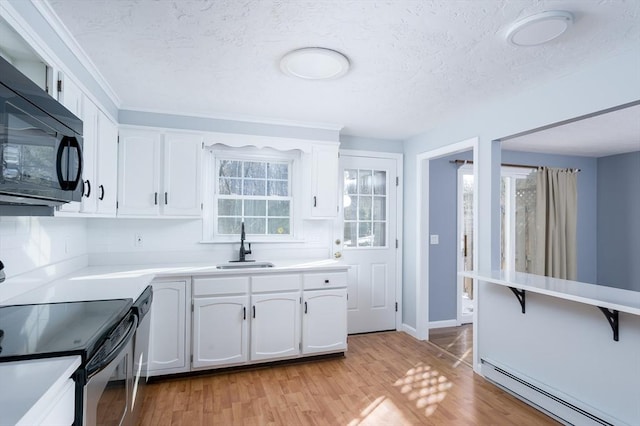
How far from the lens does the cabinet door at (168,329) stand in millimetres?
2633

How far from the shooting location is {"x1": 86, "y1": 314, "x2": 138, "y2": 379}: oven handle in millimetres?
1105

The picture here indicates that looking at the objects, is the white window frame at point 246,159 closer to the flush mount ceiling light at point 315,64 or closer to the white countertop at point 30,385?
the flush mount ceiling light at point 315,64

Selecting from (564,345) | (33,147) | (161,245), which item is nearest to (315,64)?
(33,147)

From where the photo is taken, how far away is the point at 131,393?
1.76 m

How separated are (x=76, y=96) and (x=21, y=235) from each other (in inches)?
33.5

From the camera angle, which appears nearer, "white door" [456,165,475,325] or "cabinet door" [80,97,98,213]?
"cabinet door" [80,97,98,213]

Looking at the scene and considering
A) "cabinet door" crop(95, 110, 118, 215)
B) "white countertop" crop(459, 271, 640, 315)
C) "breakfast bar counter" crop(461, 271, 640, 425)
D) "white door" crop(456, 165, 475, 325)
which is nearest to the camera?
"white countertop" crop(459, 271, 640, 315)

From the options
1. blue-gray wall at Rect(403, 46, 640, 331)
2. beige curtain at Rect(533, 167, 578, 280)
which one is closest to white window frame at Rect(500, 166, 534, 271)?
beige curtain at Rect(533, 167, 578, 280)

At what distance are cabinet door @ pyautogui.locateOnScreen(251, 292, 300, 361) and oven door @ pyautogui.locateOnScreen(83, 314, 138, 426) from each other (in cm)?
121

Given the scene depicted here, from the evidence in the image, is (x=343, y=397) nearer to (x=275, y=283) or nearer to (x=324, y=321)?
(x=324, y=321)

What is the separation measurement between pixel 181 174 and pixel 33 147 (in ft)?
6.01

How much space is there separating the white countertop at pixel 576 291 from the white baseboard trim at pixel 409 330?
1392mm

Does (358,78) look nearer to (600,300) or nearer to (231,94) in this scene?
(231,94)

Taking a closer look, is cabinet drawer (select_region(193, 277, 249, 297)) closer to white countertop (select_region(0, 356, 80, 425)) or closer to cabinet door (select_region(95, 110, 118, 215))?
cabinet door (select_region(95, 110, 118, 215))
